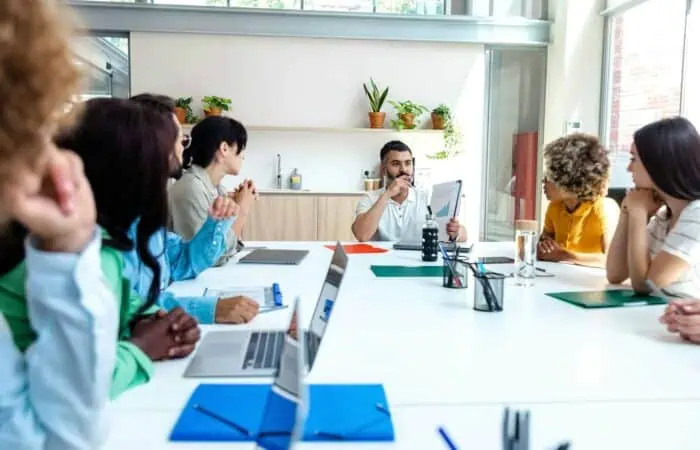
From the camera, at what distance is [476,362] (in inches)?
53.6

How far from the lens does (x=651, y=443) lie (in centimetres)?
97

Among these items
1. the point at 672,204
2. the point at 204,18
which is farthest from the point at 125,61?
the point at 672,204

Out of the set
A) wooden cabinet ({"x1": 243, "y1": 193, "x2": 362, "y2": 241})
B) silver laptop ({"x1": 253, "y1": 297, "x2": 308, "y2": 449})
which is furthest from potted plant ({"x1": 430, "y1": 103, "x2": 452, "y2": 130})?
silver laptop ({"x1": 253, "y1": 297, "x2": 308, "y2": 449})

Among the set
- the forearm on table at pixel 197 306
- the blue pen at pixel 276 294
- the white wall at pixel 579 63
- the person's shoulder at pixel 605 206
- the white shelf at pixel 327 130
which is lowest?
the blue pen at pixel 276 294

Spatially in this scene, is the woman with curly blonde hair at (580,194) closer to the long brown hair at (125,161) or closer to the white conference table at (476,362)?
the white conference table at (476,362)

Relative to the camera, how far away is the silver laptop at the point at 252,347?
126 centimetres

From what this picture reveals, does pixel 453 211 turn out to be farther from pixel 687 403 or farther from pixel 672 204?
pixel 687 403

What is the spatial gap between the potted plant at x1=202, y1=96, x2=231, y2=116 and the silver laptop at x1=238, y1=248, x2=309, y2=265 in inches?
121

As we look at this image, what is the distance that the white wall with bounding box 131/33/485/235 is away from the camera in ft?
19.2

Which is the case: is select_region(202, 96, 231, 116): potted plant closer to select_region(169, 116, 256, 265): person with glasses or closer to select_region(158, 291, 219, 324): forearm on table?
select_region(169, 116, 256, 265): person with glasses

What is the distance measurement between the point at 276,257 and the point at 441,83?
390cm

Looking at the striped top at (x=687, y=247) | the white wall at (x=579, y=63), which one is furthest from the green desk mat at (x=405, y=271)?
the white wall at (x=579, y=63)

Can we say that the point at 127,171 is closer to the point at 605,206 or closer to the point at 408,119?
the point at 605,206

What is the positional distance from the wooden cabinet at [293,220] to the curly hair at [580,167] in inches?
107
